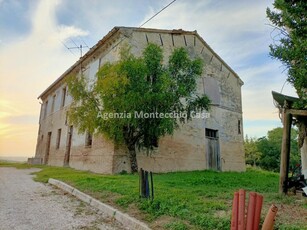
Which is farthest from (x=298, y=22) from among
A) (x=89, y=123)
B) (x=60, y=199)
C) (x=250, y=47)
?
(x=89, y=123)

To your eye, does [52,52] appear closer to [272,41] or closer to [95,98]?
[95,98]

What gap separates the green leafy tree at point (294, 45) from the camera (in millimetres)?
5176

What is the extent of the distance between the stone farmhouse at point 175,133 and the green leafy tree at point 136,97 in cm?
123

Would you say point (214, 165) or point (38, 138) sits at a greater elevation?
point (38, 138)

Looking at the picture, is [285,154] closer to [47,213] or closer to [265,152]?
[47,213]

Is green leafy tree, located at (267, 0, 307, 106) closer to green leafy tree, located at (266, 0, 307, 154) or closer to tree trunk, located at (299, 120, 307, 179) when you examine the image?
green leafy tree, located at (266, 0, 307, 154)

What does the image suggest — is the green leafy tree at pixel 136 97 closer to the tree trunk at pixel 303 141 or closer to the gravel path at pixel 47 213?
the gravel path at pixel 47 213

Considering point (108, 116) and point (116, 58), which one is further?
point (116, 58)

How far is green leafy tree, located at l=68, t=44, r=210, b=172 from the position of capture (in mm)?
10070

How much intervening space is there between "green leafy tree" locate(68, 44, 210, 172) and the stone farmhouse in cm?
123

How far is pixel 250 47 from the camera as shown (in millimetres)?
10906

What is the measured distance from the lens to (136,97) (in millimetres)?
9875

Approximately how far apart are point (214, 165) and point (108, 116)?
26.0 ft

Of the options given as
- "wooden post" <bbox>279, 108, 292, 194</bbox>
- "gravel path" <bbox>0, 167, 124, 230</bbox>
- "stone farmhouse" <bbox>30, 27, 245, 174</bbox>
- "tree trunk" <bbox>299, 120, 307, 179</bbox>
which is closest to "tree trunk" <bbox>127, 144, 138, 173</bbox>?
"stone farmhouse" <bbox>30, 27, 245, 174</bbox>
